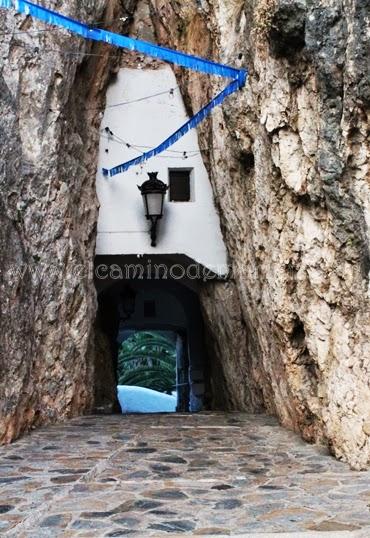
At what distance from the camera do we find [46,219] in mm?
8570

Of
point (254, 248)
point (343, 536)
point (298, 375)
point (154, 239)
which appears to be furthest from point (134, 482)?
point (154, 239)

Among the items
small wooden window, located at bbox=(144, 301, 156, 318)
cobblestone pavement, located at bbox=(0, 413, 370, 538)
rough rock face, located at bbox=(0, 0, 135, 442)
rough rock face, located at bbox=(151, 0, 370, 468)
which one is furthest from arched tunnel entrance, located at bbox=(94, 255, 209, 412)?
cobblestone pavement, located at bbox=(0, 413, 370, 538)

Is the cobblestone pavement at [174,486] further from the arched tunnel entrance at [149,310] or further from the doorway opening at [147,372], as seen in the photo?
the doorway opening at [147,372]

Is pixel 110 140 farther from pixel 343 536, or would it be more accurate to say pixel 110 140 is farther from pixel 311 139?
pixel 343 536

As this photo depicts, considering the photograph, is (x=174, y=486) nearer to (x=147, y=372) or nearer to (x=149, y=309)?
(x=149, y=309)

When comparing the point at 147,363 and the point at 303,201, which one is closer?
the point at 303,201

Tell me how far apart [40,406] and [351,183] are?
194 inches

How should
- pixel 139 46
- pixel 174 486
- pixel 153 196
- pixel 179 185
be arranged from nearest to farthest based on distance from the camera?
1. pixel 174 486
2. pixel 139 46
3. pixel 153 196
4. pixel 179 185

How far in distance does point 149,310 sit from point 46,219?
353 inches

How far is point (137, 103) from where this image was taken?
1089 cm

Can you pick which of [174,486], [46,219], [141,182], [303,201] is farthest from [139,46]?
[174,486]

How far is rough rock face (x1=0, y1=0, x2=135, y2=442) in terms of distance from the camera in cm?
708

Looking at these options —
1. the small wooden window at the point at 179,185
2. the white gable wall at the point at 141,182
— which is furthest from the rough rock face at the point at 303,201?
the small wooden window at the point at 179,185

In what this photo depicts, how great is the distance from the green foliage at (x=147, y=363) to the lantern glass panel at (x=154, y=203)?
19.5 metres
